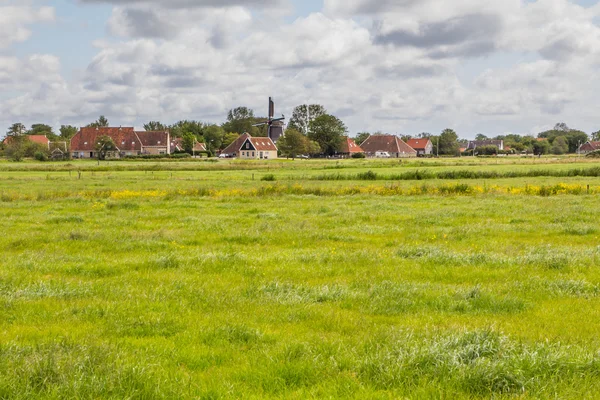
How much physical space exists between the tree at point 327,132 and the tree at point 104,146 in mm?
59108

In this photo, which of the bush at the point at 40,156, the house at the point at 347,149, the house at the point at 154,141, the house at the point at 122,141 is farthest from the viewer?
the house at the point at 347,149

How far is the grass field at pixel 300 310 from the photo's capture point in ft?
20.3

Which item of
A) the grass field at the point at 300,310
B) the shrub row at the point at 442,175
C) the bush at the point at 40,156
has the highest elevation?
the bush at the point at 40,156

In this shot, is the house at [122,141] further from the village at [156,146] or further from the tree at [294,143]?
the tree at [294,143]

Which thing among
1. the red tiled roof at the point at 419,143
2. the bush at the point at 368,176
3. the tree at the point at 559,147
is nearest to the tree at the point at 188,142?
the red tiled roof at the point at 419,143

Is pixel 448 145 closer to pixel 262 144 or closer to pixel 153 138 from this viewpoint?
pixel 262 144

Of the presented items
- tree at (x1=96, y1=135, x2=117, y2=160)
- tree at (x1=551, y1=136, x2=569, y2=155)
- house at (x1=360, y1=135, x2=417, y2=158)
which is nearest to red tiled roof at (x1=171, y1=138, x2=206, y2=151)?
tree at (x1=96, y1=135, x2=117, y2=160)

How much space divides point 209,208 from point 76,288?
17.3 metres

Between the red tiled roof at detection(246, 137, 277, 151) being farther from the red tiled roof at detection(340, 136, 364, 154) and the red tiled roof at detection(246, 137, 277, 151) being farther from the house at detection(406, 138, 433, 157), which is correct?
the house at detection(406, 138, 433, 157)

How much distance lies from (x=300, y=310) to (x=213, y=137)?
6719 inches

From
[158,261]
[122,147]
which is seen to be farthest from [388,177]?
[122,147]

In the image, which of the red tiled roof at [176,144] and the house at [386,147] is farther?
the red tiled roof at [176,144]

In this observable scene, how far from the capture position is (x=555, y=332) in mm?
8188

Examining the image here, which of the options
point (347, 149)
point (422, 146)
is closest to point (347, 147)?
point (347, 149)
